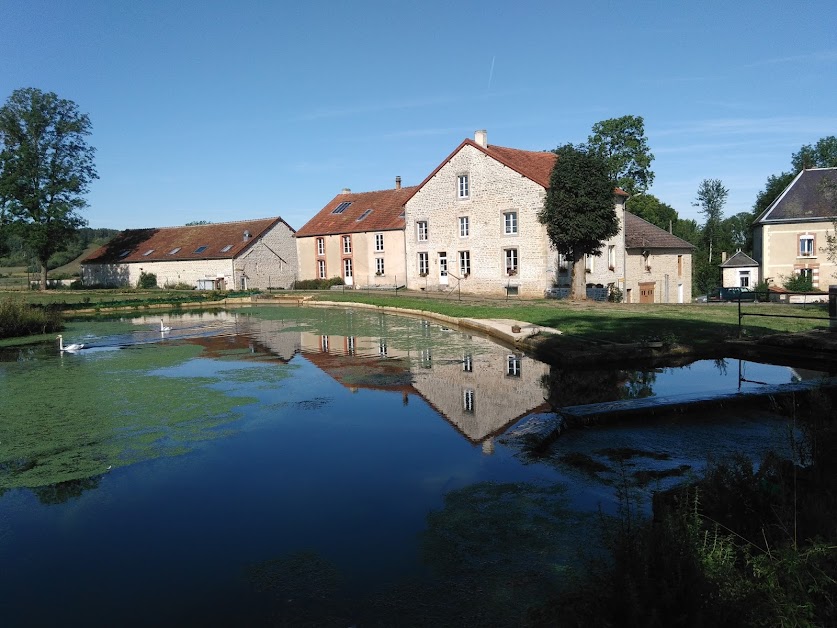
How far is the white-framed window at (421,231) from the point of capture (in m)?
37.5

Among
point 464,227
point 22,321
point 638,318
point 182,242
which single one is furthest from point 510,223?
point 182,242

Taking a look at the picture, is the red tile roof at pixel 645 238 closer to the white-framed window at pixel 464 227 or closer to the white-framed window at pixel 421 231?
the white-framed window at pixel 464 227

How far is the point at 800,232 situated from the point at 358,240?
2738 cm

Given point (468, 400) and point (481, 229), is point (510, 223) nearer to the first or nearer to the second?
point (481, 229)

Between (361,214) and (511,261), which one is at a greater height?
(361,214)

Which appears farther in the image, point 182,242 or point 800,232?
point 182,242

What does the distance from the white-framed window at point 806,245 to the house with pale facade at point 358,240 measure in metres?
23.8

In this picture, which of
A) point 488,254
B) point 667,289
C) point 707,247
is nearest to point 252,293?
point 488,254

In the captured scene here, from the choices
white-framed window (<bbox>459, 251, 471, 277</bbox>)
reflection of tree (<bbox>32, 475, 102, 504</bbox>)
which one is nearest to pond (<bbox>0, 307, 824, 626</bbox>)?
reflection of tree (<bbox>32, 475, 102, 504</bbox>)

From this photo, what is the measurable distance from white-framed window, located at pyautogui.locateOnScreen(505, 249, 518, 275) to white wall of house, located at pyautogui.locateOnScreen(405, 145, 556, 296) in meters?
0.15

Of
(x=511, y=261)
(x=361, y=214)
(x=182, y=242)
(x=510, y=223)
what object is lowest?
(x=511, y=261)

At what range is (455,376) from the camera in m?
13.2

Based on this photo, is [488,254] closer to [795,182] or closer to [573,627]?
[795,182]

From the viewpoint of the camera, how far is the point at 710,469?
17.3ft
